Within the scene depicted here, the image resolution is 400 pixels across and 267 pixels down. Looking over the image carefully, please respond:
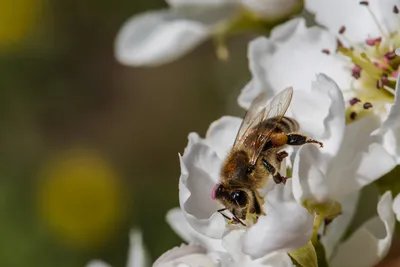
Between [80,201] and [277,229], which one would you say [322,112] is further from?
[80,201]

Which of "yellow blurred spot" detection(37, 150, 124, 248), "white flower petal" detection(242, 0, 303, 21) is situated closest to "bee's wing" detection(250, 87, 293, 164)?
"white flower petal" detection(242, 0, 303, 21)

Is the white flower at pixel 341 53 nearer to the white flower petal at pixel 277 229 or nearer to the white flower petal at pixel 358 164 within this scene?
the white flower petal at pixel 358 164

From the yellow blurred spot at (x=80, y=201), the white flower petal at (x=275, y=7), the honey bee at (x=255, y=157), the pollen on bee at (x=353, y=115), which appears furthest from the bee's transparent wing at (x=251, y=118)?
the yellow blurred spot at (x=80, y=201)

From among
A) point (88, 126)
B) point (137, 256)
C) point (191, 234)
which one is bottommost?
point (88, 126)

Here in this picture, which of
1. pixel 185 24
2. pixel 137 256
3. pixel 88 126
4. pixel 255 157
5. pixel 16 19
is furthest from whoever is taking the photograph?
pixel 88 126

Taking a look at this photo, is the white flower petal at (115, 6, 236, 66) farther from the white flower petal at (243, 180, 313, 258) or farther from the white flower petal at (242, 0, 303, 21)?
the white flower petal at (243, 180, 313, 258)

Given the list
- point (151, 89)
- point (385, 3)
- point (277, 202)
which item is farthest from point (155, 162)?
point (277, 202)

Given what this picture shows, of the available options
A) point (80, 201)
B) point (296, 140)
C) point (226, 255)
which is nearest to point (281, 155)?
point (296, 140)
